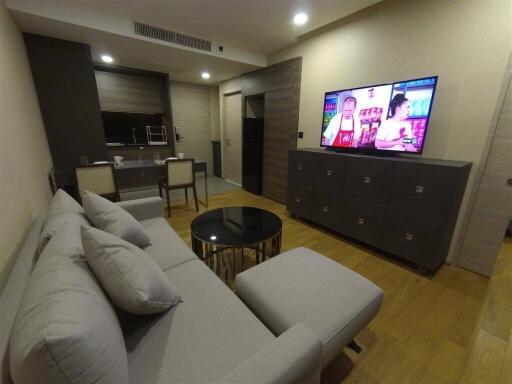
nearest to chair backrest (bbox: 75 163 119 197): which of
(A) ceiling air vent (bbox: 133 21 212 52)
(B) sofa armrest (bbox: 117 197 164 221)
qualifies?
(B) sofa armrest (bbox: 117 197 164 221)

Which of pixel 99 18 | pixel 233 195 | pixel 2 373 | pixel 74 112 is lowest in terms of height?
pixel 233 195

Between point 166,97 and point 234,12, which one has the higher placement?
point 234,12

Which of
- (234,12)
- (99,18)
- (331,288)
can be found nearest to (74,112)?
(99,18)

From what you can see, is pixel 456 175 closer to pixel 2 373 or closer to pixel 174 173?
pixel 2 373

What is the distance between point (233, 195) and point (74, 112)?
2682 millimetres

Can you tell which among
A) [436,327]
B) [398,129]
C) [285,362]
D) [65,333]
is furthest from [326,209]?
[65,333]

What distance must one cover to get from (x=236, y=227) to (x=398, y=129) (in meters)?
1.81

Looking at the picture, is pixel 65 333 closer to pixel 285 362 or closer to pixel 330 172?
pixel 285 362

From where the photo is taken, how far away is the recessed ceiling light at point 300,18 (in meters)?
2.48

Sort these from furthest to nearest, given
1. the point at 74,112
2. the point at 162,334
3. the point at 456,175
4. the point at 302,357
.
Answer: the point at 74,112 < the point at 456,175 < the point at 162,334 < the point at 302,357

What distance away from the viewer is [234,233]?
1.75 metres

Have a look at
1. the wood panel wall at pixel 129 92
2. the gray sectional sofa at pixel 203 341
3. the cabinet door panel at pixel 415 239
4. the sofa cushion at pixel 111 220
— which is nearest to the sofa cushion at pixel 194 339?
the gray sectional sofa at pixel 203 341

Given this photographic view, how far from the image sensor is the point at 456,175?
5.65 ft

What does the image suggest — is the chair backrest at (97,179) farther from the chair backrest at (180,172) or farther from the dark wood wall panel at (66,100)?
the chair backrest at (180,172)
